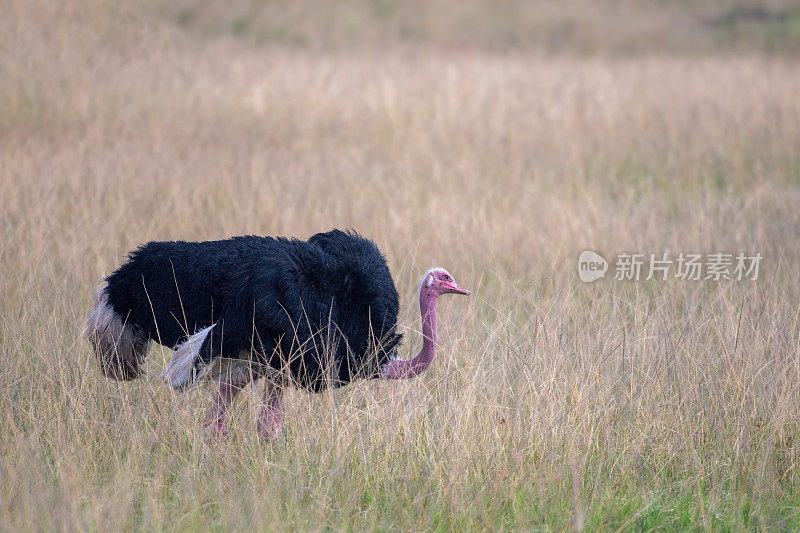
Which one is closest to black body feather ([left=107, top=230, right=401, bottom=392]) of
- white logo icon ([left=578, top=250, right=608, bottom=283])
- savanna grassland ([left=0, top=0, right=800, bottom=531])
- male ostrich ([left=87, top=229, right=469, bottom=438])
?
male ostrich ([left=87, top=229, right=469, bottom=438])

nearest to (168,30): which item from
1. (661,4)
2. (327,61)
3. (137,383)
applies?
(327,61)

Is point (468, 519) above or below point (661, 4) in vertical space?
below

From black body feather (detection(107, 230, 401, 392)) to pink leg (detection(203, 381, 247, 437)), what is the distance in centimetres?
17

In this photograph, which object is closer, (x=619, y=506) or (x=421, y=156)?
(x=619, y=506)

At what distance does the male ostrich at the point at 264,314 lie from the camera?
144 inches

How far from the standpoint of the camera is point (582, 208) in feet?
26.1

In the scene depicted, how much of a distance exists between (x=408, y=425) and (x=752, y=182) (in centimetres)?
698

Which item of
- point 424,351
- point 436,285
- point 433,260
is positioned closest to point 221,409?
point 424,351

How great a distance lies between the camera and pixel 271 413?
3871mm

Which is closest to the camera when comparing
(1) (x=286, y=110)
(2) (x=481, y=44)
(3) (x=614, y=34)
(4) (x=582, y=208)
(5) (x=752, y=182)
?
(4) (x=582, y=208)

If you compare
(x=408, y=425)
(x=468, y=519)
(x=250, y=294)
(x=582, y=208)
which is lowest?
(x=468, y=519)

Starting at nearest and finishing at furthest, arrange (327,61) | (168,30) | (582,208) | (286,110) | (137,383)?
(137,383) → (582,208) → (286,110) → (168,30) → (327,61)

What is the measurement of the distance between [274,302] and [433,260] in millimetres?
3144

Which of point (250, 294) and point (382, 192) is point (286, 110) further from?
point (250, 294)
